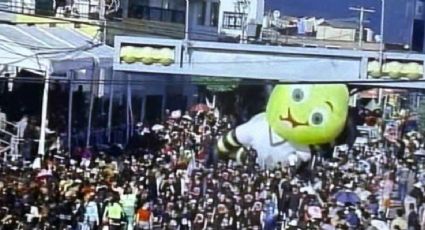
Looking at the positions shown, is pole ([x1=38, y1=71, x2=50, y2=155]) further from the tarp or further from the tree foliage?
the tree foliage

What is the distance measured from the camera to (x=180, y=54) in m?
11.2

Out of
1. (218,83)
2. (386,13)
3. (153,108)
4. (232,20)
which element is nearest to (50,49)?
(153,108)

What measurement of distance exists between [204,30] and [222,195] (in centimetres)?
406

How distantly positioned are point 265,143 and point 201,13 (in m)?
3.54

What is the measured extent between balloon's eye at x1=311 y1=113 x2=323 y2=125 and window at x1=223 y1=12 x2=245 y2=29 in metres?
2.26

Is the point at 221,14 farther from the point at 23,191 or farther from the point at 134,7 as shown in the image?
the point at 23,191

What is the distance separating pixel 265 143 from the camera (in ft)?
38.5

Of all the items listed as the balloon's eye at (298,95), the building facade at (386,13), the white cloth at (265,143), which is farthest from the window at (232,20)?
the balloon's eye at (298,95)

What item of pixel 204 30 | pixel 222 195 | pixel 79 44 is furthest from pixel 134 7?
pixel 222 195

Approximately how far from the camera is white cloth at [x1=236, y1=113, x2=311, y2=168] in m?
11.6

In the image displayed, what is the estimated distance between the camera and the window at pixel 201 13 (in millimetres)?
14805

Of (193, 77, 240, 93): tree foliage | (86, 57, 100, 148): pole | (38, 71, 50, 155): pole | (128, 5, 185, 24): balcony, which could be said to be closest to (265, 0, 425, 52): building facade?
(128, 5, 185, 24): balcony

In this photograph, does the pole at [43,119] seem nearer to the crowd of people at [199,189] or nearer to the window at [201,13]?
the crowd of people at [199,189]

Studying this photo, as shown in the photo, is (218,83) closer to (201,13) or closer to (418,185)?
(418,185)
